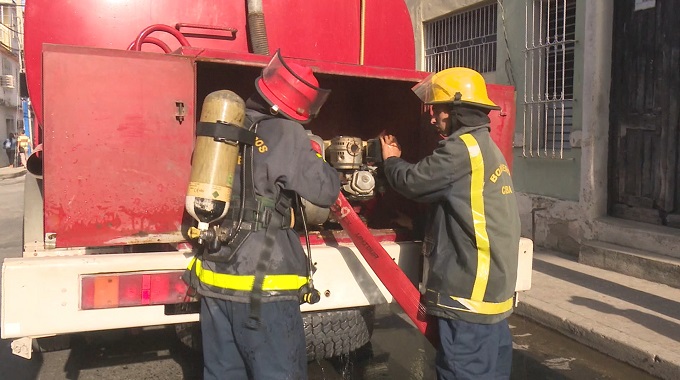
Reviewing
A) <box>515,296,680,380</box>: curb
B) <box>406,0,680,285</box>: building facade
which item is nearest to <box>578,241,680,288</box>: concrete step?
<box>406,0,680,285</box>: building facade

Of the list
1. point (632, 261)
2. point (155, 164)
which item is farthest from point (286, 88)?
point (632, 261)

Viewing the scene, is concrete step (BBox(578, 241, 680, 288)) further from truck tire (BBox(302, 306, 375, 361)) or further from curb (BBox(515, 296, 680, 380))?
truck tire (BBox(302, 306, 375, 361))

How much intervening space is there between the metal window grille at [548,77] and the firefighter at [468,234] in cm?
475

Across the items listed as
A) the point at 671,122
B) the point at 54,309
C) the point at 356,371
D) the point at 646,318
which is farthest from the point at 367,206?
the point at 671,122

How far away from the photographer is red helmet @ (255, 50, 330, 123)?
2.53 metres

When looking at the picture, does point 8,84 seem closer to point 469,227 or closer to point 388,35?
point 388,35

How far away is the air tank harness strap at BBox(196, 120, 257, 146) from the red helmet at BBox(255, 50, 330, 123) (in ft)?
0.67

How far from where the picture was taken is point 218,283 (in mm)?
2443

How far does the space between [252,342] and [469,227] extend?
100cm

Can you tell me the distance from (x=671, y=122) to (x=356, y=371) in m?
4.12

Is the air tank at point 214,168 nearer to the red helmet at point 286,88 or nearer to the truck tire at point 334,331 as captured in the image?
the red helmet at point 286,88

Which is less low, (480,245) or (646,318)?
(480,245)

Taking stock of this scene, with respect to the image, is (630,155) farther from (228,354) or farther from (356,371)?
(228,354)

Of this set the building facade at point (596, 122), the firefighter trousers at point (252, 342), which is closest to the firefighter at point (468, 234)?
the firefighter trousers at point (252, 342)
